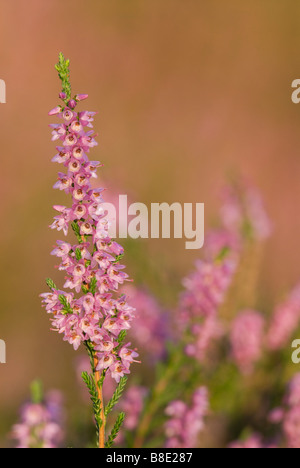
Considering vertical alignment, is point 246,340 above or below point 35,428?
above

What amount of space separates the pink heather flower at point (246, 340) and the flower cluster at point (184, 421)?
0.29m

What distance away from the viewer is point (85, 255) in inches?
24.1

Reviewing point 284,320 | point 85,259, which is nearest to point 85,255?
point 85,259

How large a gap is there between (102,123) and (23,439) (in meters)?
2.59

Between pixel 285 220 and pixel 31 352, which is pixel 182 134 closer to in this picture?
pixel 285 220

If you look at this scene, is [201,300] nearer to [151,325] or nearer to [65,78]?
[151,325]

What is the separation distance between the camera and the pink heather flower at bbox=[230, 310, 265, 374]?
129 cm

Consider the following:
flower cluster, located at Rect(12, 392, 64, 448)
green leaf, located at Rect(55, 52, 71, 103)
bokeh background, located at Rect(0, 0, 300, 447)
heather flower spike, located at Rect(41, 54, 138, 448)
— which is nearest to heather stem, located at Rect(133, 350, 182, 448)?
flower cluster, located at Rect(12, 392, 64, 448)

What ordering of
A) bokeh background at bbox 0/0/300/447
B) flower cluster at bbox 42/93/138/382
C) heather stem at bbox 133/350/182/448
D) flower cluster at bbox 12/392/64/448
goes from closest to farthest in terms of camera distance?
flower cluster at bbox 42/93/138/382 → flower cluster at bbox 12/392/64/448 → heather stem at bbox 133/350/182/448 → bokeh background at bbox 0/0/300/447

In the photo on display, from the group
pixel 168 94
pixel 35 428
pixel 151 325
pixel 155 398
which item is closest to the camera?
pixel 35 428

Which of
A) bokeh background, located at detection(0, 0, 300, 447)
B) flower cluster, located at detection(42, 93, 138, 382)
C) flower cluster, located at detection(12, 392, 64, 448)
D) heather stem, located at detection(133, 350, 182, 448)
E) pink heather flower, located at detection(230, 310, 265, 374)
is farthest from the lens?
bokeh background, located at detection(0, 0, 300, 447)

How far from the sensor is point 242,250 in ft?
4.87

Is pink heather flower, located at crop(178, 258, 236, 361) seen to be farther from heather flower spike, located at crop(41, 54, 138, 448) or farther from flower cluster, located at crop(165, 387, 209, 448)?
heather flower spike, located at crop(41, 54, 138, 448)

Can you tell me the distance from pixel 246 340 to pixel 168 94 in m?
2.45
